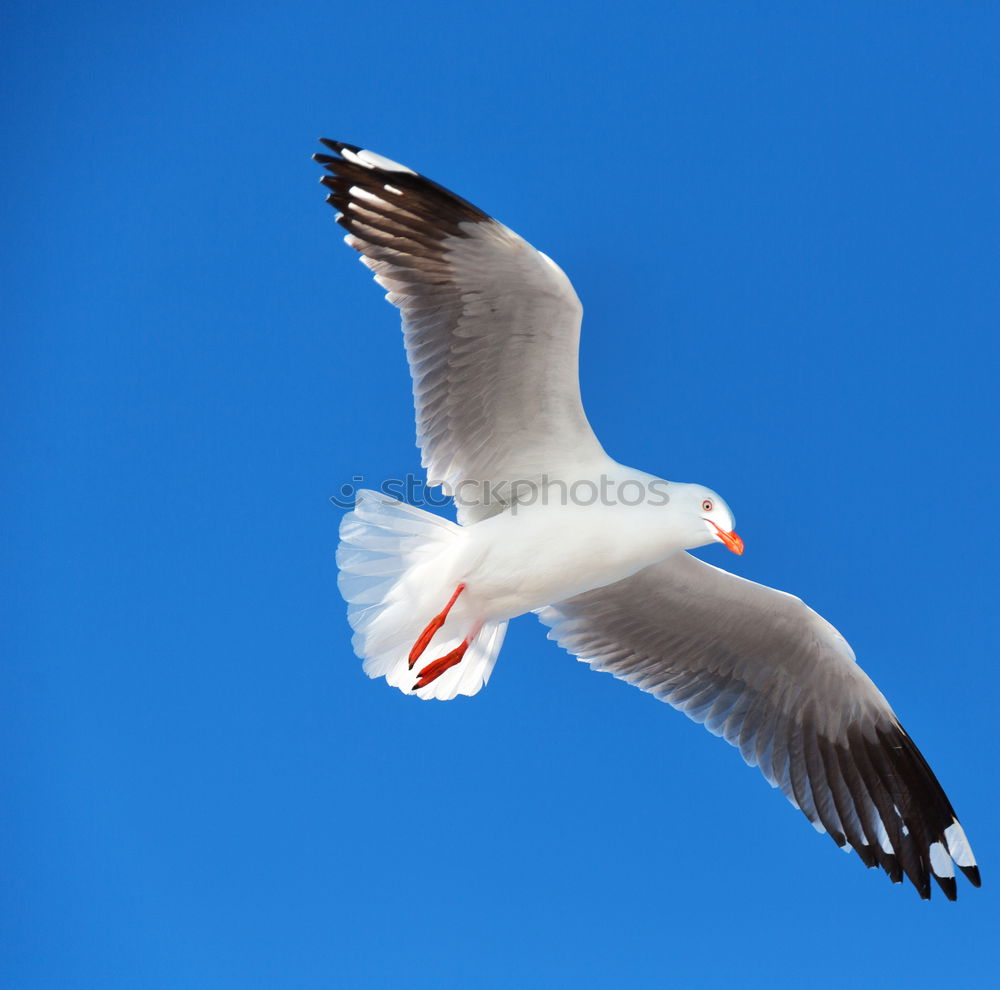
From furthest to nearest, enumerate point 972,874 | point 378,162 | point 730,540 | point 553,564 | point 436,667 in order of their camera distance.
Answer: point 972,874
point 436,667
point 553,564
point 730,540
point 378,162

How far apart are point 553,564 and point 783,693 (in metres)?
1.22

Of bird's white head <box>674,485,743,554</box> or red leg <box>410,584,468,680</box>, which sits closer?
bird's white head <box>674,485,743,554</box>

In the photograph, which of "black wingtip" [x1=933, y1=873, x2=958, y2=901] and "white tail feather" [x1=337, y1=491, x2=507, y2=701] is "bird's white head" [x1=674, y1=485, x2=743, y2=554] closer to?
"white tail feather" [x1=337, y1=491, x2=507, y2=701]

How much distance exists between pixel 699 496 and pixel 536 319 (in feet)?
2.54

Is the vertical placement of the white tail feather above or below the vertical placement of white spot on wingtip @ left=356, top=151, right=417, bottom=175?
below

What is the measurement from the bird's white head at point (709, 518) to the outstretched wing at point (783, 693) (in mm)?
544

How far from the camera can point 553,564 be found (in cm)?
454

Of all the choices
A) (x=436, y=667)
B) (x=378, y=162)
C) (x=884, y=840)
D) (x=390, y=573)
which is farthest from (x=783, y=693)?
(x=378, y=162)

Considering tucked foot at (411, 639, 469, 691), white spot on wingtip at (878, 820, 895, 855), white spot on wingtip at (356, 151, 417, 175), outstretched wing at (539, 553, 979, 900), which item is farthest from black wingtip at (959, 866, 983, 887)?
white spot on wingtip at (356, 151, 417, 175)

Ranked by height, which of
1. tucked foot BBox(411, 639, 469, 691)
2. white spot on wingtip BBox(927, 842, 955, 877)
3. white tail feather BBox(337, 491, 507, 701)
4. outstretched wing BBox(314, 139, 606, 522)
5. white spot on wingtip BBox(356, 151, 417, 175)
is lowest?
white spot on wingtip BBox(927, 842, 955, 877)

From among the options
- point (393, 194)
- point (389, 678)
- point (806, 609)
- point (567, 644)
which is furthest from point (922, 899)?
point (393, 194)

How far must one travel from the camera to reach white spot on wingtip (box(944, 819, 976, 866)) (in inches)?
198

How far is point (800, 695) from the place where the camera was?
522 cm

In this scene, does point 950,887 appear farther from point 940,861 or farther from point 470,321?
point 470,321
